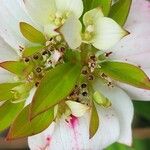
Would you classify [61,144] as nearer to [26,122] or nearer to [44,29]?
[26,122]

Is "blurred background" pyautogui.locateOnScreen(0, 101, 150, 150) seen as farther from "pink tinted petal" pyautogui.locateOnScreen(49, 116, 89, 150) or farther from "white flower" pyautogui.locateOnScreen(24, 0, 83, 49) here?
"white flower" pyautogui.locateOnScreen(24, 0, 83, 49)

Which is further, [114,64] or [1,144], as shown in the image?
[1,144]

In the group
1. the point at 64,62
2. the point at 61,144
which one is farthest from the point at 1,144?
the point at 64,62

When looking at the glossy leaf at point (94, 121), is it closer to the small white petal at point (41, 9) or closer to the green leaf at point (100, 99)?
the green leaf at point (100, 99)

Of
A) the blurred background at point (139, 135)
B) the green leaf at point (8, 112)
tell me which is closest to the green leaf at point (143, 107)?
the blurred background at point (139, 135)

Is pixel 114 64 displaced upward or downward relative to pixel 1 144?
upward

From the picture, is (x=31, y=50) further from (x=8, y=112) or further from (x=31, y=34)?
(x=8, y=112)
